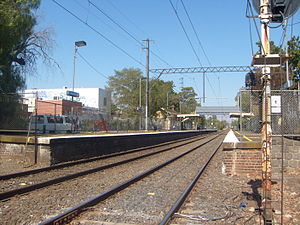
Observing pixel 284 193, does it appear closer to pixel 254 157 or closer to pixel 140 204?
pixel 254 157

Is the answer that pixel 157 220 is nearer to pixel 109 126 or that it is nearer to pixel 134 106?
pixel 109 126

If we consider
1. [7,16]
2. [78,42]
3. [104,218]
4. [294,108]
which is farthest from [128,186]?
[78,42]

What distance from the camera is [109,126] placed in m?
24.6

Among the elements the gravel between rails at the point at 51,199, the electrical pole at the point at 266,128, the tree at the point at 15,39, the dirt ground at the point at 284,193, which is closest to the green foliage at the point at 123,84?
the tree at the point at 15,39

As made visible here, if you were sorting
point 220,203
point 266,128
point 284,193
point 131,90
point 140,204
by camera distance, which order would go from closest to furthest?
1. point 266,128
2. point 140,204
3. point 220,203
4. point 284,193
5. point 131,90

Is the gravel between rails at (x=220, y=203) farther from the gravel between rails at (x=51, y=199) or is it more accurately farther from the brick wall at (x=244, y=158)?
the gravel between rails at (x=51, y=199)

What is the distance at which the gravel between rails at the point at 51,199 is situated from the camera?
19.0 feet

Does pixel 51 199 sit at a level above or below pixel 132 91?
below

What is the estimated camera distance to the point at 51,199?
7.05 m

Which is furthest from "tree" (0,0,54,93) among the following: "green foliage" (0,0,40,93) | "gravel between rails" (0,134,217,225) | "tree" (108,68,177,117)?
"tree" (108,68,177,117)

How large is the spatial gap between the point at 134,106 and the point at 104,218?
61679mm

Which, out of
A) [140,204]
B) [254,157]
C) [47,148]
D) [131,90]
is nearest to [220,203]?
[140,204]

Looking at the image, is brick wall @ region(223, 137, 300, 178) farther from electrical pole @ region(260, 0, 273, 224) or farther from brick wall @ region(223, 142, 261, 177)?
electrical pole @ region(260, 0, 273, 224)

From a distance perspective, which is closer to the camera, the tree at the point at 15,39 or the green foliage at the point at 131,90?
the tree at the point at 15,39
